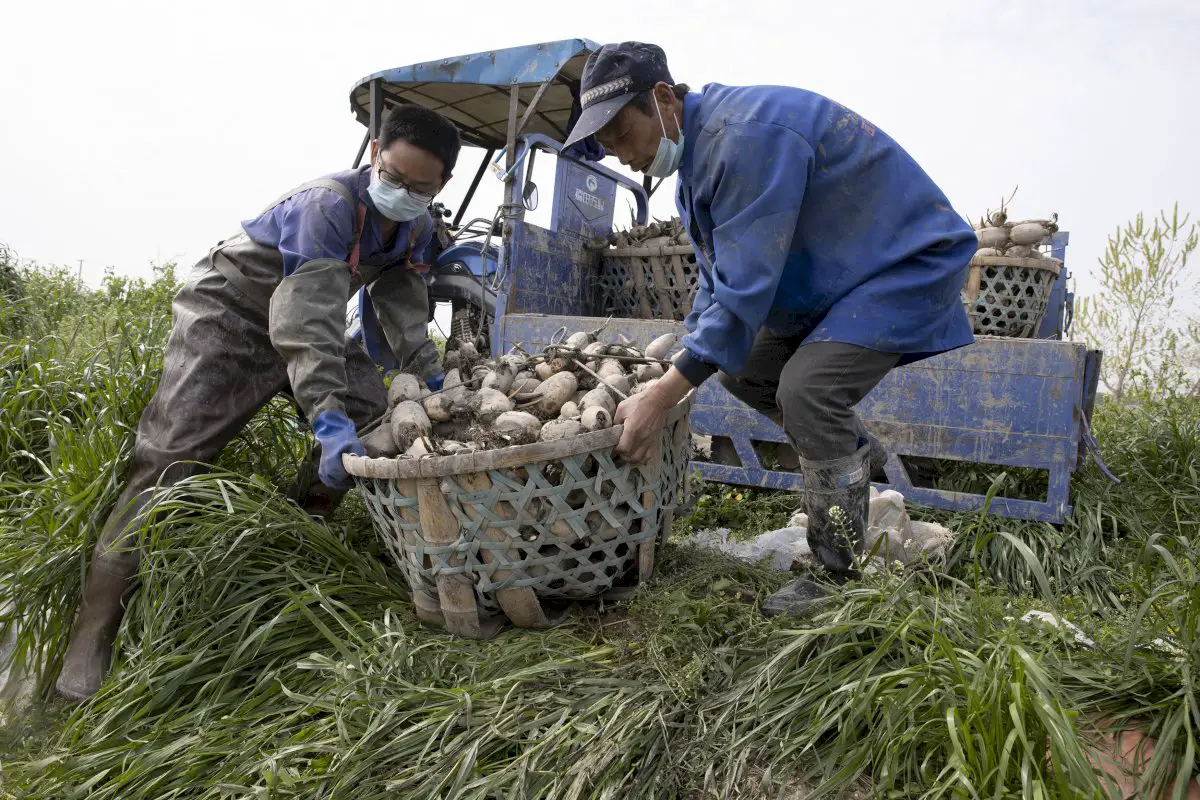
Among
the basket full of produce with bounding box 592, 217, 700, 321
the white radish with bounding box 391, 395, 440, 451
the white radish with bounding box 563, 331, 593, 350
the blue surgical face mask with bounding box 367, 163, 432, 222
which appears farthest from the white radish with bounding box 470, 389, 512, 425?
the basket full of produce with bounding box 592, 217, 700, 321

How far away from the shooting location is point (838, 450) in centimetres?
219

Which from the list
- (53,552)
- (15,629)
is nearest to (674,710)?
(53,552)

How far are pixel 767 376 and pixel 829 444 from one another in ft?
1.56

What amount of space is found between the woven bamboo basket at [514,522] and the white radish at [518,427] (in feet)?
0.48

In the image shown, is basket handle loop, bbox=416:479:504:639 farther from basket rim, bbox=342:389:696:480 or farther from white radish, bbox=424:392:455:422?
white radish, bbox=424:392:455:422

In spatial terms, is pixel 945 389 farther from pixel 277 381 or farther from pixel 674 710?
pixel 277 381

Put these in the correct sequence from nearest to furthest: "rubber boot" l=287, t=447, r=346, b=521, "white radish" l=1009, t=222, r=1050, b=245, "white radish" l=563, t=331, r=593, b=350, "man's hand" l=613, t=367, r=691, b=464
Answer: "man's hand" l=613, t=367, r=691, b=464, "white radish" l=563, t=331, r=593, b=350, "rubber boot" l=287, t=447, r=346, b=521, "white radish" l=1009, t=222, r=1050, b=245

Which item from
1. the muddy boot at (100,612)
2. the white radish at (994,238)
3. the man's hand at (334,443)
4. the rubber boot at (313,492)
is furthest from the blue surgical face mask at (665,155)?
the white radish at (994,238)

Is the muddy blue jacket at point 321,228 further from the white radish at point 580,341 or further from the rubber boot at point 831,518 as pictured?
the rubber boot at point 831,518

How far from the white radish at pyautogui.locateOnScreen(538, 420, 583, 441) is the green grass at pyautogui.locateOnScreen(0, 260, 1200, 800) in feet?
1.74

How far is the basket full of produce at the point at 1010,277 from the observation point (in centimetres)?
410

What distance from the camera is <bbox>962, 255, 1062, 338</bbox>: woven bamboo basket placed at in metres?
4.11

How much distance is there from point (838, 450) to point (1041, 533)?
1718 millimetres

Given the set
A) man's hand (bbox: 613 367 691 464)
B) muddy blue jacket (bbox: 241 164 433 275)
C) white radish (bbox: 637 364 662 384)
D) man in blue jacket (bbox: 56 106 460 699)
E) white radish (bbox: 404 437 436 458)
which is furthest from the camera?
white radish (bbox: 637 364 662 384)
